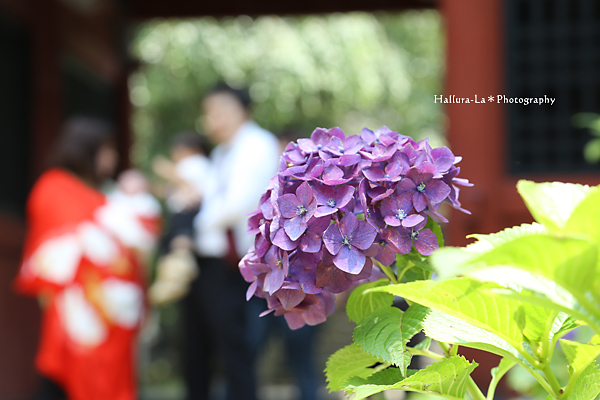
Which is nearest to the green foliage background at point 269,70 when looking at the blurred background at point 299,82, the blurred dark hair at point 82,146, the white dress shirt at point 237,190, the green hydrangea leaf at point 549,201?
the blurred background at point 299,82

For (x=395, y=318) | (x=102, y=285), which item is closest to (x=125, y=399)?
(x=102, y=285)

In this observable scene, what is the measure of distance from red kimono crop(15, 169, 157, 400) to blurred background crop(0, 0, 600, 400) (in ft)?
4.28

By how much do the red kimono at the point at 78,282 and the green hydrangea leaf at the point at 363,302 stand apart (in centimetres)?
275

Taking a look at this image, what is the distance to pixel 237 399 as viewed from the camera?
304 centimetres

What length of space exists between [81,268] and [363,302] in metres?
2.85

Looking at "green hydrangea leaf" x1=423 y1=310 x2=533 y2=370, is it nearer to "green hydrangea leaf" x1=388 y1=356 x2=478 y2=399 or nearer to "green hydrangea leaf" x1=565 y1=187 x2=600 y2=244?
"green hydrangea leaf" x1=388 y1=356 x2=478 y2=399

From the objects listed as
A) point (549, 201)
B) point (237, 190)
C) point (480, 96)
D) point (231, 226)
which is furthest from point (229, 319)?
point (549, 201)

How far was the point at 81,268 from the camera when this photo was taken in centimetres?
330

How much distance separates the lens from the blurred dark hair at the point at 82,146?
3340mm

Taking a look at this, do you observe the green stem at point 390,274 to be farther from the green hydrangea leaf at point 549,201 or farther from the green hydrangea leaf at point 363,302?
the green hydrangea leaf at point 549,201

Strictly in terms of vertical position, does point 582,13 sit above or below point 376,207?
below

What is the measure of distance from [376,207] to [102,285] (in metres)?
2.95

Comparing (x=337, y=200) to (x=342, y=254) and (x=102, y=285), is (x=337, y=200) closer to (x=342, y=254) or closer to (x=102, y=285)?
(x=342, y=254)

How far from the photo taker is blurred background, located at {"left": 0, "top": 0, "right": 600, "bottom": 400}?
3.28m
